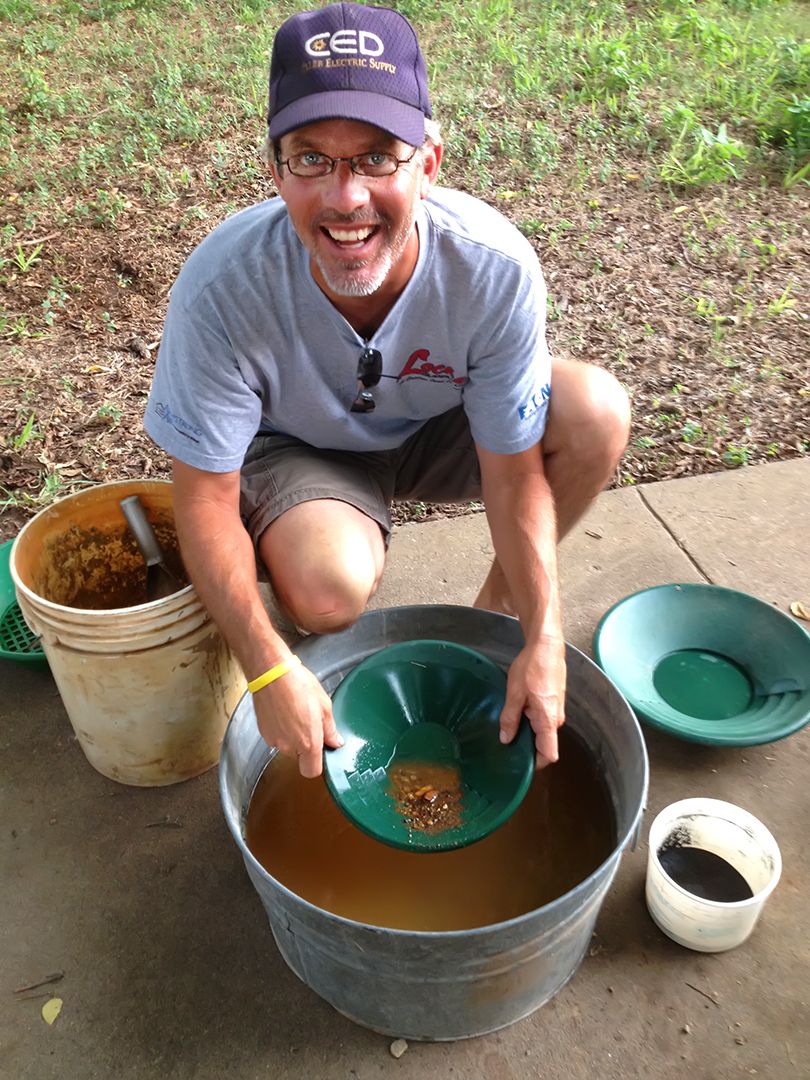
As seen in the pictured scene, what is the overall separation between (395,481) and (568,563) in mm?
572

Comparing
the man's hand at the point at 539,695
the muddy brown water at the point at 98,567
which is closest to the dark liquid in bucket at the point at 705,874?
the man's hand at the point at 539,695

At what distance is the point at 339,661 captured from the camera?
5.83 feet

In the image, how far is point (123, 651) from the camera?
1617 millimetres

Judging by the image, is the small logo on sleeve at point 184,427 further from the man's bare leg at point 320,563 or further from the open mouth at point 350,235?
the open mouth at point 350,235

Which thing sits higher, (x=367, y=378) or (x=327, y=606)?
(x=367, y=378)

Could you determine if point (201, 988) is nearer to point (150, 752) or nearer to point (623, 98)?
point (150, 752)

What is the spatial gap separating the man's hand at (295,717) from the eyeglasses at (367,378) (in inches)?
22.1

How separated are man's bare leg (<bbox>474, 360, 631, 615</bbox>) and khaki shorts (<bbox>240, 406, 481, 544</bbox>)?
0.71 feet

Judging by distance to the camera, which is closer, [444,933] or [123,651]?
[444,933]

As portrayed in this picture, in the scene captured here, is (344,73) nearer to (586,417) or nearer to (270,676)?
(586,417)

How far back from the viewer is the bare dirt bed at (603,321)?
2.71 m

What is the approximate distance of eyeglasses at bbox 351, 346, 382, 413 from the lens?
1.68m

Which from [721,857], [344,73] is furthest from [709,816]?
[344,73]

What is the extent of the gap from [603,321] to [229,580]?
2.13m
